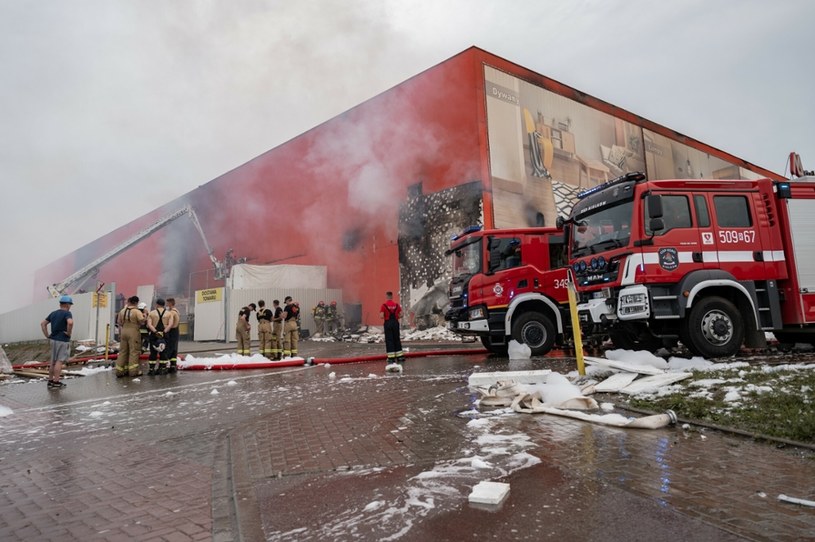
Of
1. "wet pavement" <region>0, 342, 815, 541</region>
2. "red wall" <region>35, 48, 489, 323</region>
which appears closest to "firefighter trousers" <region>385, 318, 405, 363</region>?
"wet pavement" <region>0, 342, 815, 541</region>

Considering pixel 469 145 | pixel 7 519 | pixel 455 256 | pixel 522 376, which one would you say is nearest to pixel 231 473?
pixel 7 519

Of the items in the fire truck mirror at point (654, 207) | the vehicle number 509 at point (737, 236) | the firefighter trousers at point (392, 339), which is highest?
the fire truck mirror at point (654, 207)

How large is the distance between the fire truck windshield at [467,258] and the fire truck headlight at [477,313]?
0.80 m

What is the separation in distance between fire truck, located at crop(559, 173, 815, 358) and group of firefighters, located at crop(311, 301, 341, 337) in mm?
16225

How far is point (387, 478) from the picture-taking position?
3.00 metres

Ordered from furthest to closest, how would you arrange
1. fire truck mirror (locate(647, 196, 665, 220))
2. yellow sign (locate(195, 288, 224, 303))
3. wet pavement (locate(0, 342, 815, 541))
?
yellow sign (locate(195, 288, 224, 303))
fire truck mirror (locate(647, 196, 665, 220))
wet pavement (locate(0, 342, 815, 541))

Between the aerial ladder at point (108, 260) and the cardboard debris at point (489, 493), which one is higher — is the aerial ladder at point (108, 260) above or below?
above

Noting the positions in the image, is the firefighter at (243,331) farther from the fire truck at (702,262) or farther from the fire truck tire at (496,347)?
the fire truck at (702,262)

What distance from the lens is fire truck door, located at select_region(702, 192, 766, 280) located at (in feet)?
24.2

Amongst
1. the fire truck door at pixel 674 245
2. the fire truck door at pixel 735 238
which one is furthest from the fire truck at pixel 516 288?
the fire truck door at pixel 735 238

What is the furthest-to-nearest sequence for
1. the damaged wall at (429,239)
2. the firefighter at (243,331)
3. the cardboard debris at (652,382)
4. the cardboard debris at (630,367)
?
the damaged wall at (429,239), the firefighter at (243,331), the cardboard debris at (630,367), the cardboard debris at (652,382)

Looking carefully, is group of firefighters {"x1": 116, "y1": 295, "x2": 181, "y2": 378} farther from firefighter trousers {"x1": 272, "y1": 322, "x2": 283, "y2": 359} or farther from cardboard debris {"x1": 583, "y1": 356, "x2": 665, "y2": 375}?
cardboard debris {"x1": 583, "y1": 356, "x2": 665, "y2": 375}

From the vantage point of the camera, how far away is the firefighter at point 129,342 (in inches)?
392

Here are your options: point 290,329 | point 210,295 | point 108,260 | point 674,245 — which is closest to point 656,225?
point 674,245
